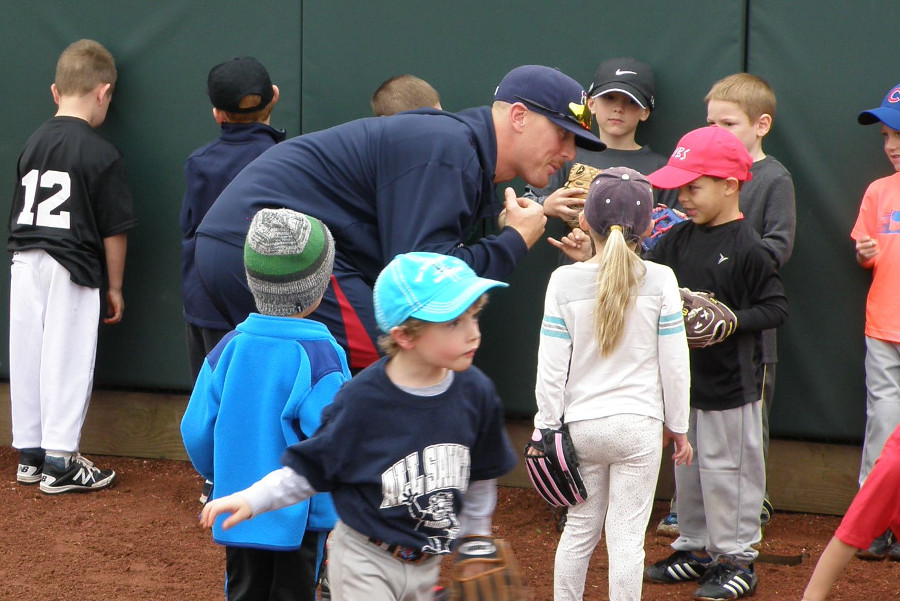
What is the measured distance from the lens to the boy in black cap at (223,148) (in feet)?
17.5

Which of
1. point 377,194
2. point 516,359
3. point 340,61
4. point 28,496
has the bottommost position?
point 28,496

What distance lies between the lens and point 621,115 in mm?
5219

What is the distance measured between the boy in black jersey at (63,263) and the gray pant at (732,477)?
319cm

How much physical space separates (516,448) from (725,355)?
66.9 inches

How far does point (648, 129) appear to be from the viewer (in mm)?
5430

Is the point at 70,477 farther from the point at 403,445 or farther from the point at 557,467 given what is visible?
the point at 403,445

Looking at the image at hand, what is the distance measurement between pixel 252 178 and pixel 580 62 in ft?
7.38

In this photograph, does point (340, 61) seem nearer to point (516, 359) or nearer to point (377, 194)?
point (516, 359)

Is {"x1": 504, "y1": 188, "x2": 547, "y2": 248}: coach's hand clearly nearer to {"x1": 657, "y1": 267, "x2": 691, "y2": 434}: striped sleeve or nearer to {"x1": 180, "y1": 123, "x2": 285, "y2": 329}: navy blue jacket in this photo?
{"x1": 657, "y1": 267, "x2": 691, "y2": 434}: striped sleeve

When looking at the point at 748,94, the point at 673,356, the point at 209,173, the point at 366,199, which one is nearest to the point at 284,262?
the point at 366,199

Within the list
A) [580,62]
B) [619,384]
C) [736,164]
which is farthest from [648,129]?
[619,384]

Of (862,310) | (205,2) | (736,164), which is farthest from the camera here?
(205,2)

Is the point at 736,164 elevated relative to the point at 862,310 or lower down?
elevated

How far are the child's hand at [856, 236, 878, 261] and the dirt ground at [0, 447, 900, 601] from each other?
4.19ft
